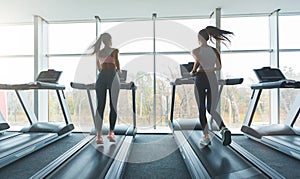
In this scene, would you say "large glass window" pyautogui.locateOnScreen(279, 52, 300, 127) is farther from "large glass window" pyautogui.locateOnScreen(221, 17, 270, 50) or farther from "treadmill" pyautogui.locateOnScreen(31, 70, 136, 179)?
"treadmill" pyautogui.locateOnScreen(31, 70, 136, 179)

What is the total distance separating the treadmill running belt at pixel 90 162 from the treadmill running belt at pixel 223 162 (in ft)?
3.52

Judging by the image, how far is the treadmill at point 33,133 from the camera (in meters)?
3.05

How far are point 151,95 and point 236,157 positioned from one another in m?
3.22

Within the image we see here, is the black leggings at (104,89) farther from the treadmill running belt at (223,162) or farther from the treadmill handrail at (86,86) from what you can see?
the treadmill running belt at (223,162)

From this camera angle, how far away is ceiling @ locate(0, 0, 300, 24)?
4742 mm

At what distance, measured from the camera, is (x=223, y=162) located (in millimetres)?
2539

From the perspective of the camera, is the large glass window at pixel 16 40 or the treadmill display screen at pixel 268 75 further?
the large glass window at pixel 16 40

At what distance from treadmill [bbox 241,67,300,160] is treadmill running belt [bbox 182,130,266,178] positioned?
87 cm

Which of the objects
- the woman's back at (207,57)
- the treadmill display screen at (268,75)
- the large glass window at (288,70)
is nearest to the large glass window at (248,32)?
the large glass window at (288,70)

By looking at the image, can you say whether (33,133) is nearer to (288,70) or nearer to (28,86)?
(28,86)

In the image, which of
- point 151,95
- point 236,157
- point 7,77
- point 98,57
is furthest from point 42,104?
point 236,157

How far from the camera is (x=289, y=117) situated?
4.34 meters

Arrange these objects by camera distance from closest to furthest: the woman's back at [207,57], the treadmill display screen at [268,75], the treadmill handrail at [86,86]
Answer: the woman's back at [207,57] → the treadmill handrail at [86,86] → the treadmill display screen at [268,75]

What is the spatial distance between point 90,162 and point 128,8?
3.62 metres
